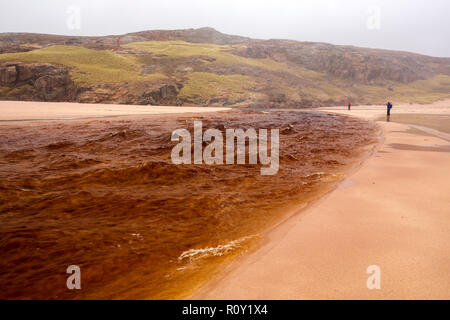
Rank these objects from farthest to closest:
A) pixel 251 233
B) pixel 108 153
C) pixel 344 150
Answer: pixel 344 150 → pixel 108 153 → pixel 251 233

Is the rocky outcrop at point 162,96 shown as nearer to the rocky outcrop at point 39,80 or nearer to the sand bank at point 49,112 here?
the rocky outcrop at point 39,80

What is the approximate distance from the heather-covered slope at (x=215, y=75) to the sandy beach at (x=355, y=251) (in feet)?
110

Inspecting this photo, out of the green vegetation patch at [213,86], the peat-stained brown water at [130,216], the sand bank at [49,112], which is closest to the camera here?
the peat-stained brown water at [130,216]

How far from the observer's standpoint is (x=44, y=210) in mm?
3834

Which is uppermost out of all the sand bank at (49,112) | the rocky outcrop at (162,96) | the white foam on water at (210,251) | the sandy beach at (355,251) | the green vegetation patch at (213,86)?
the green vegetation patch at (213,86)

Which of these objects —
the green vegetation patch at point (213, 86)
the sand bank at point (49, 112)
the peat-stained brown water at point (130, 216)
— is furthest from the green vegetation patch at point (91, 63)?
the peat-stained brown water at point (130, 216)

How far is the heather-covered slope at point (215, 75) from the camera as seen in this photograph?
34625 millimetres

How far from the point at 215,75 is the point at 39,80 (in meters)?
23.7

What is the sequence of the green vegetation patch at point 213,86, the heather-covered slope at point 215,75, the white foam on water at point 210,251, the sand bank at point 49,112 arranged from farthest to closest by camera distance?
1. the green vegetation patch at point 213,86
2. the heather-covered slope at point 215,75
3. the sand bank at point 49,112
4. the white foam on water at point 210,251

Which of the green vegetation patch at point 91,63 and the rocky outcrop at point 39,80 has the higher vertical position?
the green vegetation patch at point 91,63

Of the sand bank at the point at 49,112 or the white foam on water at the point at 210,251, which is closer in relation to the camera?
the white foam on water at the point at 210,251

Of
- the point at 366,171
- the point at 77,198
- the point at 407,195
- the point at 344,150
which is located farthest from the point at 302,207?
the point at 344,150
